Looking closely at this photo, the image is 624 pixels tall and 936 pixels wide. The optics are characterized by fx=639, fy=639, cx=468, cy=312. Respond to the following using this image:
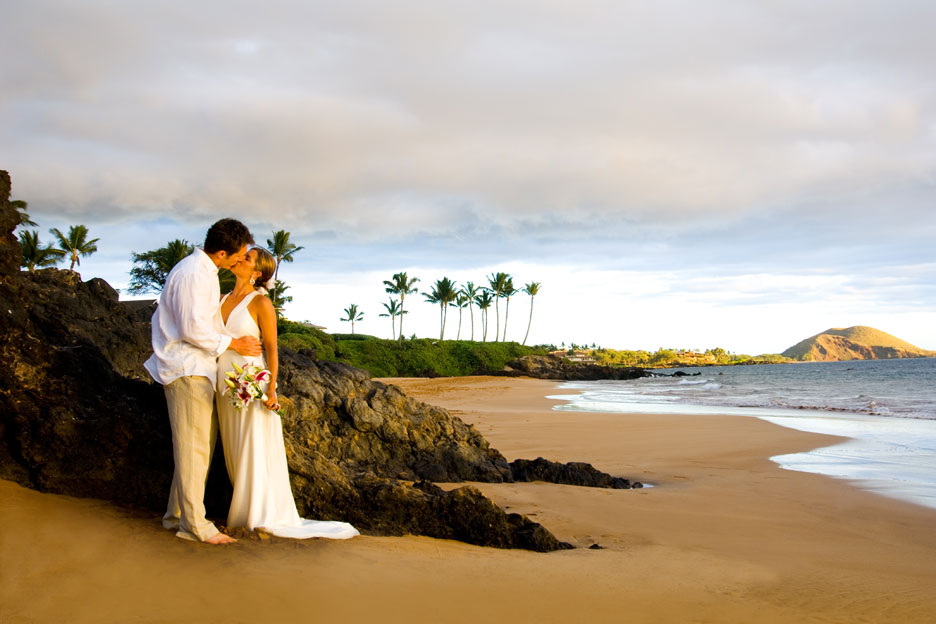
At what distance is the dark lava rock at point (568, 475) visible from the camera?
26.0ft

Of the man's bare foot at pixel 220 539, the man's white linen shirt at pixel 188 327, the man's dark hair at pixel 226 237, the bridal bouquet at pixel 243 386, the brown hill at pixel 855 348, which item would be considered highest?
the brown hill at pixel 855 348

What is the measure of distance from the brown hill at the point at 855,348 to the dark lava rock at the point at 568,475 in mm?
176881

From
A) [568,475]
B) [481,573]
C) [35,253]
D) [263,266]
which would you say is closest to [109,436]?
[263,266]

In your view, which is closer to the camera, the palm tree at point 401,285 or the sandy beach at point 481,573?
the sandy beach at point 481,573

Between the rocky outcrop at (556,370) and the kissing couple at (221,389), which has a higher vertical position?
the kissing couple at (221,389)

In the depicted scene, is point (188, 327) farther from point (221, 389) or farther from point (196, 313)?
point (221, 389)

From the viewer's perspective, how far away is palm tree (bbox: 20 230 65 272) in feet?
115

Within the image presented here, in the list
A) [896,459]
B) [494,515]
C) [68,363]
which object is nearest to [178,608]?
[68,363]

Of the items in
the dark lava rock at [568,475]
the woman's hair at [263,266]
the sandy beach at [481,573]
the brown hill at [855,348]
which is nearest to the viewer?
the sandy beach at [481,573]

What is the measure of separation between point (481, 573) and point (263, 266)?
90.7 inches

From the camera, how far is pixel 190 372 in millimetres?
3664

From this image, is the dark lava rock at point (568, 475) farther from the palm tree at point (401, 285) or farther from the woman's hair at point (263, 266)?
the palm tree at point (401, 285)

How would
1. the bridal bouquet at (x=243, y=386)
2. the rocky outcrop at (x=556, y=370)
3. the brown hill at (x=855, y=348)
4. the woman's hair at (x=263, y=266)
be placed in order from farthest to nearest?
the brown hill at (x=855, y=348) → the rocky outcrop at (x=556, y=370) → the woman's hair at (x=263, y=266) → the bridal bouquet at (x=243, y=386)

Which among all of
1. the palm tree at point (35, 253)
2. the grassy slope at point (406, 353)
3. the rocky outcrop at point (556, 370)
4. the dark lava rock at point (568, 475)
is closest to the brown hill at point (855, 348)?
the rocky outcrop at point (556, 370)
